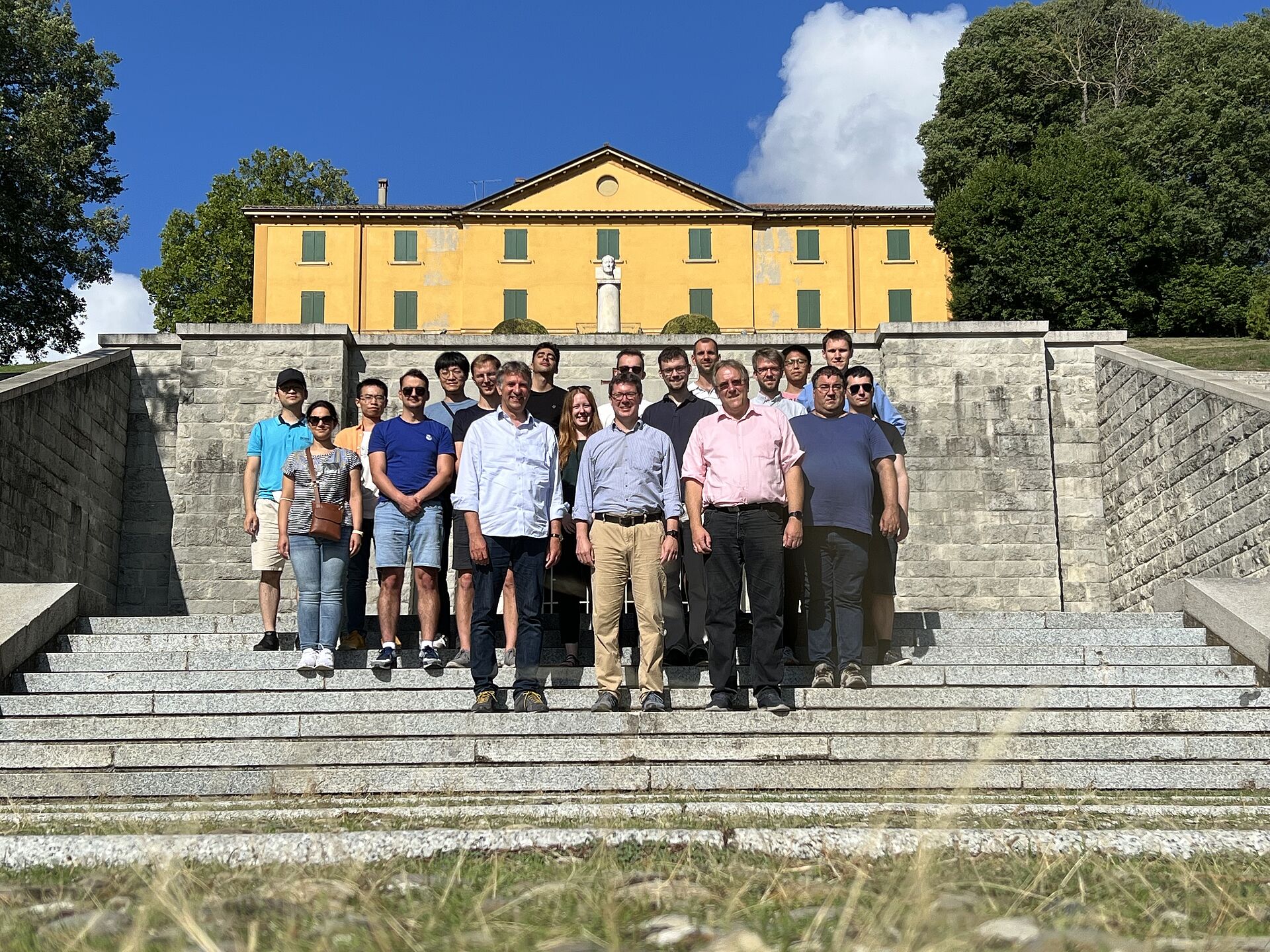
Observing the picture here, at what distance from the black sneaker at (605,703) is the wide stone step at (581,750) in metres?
0.37

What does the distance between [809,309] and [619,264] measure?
643 centimetres

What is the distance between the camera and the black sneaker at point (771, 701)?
21.9ft

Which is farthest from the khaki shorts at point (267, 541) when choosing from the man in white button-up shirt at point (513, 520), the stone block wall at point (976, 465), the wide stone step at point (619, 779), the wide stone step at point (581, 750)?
the stone block wall at point (976, 465)

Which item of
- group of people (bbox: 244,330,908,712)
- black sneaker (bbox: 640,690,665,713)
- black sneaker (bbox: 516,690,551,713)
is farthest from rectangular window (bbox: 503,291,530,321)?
black sneaker (bbox: 640,690,665,713)

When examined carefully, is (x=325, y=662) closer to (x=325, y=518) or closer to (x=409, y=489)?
(x=325, y=518)

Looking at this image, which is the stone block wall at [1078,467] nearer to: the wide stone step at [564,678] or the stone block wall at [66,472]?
the wide stone step at [564,678]

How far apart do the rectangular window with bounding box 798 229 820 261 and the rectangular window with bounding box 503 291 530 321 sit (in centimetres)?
921

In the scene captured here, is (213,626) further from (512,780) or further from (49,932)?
(49,932)

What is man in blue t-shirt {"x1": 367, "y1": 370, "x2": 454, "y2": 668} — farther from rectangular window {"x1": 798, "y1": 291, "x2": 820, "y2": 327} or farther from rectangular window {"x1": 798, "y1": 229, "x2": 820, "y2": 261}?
rectangular window {"x1": 798, "y1": 229, "x2": 820, "y2": 261}

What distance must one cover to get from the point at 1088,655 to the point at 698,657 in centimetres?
233

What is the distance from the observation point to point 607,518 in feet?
23.6

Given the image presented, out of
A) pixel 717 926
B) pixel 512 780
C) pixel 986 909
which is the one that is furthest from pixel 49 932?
pixel 512 780

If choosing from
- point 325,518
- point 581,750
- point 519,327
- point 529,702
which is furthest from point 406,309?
point 581,750

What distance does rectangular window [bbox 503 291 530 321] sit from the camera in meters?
43.5
